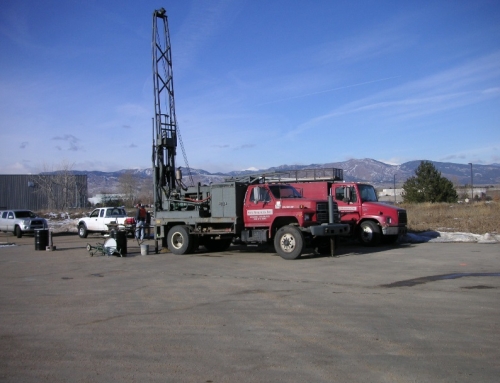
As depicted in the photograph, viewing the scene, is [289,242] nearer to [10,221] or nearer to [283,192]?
[283,192]

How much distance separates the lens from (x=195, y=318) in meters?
7.66

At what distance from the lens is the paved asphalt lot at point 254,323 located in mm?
5312

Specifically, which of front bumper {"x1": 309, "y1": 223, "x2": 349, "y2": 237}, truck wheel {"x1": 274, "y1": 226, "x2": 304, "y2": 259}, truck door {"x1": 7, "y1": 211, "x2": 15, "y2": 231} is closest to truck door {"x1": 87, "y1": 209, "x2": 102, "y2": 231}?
truck door {"x1": 7, "y1": 211, "x2": 15, "y2": 231}

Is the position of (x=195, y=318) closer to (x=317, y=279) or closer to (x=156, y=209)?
(x=317, y=279)

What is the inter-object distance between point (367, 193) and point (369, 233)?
1696 millimetres

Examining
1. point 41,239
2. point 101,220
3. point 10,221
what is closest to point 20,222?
point 10,221

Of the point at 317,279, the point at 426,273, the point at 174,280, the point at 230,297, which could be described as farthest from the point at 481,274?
the point at 174,280

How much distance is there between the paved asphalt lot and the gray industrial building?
180 feet

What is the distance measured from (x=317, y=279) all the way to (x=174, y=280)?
10.8 feet

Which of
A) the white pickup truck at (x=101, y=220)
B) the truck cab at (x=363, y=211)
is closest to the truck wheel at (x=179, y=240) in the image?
the truck cab at (x=363, y=211)

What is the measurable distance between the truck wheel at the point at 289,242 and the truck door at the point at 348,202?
14.9ft

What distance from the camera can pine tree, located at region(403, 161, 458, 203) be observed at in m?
48.7

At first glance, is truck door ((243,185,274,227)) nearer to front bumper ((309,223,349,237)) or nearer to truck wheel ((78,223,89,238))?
front bumper ((309,223,349,237))

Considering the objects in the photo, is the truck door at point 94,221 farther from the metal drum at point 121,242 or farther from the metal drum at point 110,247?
the metal drum at point 121,242
